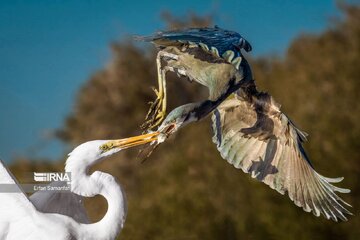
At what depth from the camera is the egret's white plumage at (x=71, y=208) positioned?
3.85 meters

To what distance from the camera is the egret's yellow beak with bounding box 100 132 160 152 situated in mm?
3904

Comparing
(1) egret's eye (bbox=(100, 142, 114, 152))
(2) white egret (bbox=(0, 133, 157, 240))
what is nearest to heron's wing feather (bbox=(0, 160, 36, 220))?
(2) white egret (bbox=(0, 133, 157, 240))

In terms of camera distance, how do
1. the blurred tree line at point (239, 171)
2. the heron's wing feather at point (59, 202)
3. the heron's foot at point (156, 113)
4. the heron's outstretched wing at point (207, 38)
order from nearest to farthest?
1. the heron's wing feather at point (59, 202)
2. the heron's foot at point (156, 113)
3. the heron's outstretched wing at point (207, 38)
4. the blurred tree line at point (239, 171)

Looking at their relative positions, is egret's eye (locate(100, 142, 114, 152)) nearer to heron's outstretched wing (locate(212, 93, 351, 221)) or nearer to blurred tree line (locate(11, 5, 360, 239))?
heron's outstretched wing (locate(212, 93, 351, 221))

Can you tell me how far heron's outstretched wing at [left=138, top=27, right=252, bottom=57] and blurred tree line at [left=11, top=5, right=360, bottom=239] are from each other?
11.0 ft

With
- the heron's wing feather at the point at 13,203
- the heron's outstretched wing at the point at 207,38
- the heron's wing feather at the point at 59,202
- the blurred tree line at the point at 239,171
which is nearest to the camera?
the heron's wing feather at the point at 13,203

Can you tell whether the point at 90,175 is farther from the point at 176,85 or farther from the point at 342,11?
the point at 342,11

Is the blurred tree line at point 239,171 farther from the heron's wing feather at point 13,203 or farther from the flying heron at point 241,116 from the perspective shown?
the heron's wing feather at point 13,203

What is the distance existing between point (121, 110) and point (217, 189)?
3.79 meters

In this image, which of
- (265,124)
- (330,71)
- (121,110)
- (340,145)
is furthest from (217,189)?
A: (265,124)

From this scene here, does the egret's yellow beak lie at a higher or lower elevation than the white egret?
higher

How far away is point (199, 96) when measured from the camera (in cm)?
1189

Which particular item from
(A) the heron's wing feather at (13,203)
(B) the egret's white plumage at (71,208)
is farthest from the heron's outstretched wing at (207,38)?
(A) the heron's wing feather at (13,203)

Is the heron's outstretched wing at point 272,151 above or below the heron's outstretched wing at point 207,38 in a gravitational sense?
below
